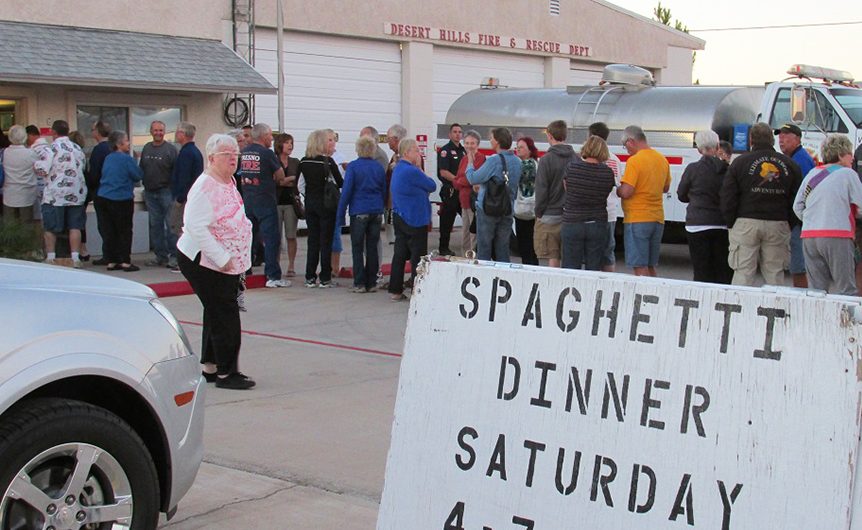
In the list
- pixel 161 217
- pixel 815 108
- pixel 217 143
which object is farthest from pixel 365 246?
pixel 815 108

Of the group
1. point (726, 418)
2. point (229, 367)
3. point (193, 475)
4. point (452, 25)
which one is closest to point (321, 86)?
point (452, 25)

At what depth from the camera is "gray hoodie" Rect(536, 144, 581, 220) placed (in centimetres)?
1105

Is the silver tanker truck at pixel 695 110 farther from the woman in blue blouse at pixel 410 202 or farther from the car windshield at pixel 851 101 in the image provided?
the woman in blue blouse at pixel 410 202

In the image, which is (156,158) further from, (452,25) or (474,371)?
(474,371)

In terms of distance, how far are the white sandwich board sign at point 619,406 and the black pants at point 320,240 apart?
31.4 feet

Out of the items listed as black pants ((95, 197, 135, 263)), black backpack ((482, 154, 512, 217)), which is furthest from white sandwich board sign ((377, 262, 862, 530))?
black pants ((95, 197, 135, 263))

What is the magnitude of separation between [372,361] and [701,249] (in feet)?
11.2

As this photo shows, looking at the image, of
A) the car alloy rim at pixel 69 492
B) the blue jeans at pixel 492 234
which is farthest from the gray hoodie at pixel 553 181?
the car alloy rim at pixel 69 492

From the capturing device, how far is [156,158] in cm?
1441

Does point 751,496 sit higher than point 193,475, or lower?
higher

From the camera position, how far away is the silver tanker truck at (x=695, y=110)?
1563cm

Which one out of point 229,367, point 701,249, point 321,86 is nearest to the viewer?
point 229,367

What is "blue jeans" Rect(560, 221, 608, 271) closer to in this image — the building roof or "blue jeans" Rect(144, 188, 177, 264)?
"blue jeans" Rect(144, 188, 177, 264)

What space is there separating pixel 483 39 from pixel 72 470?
19962mm
